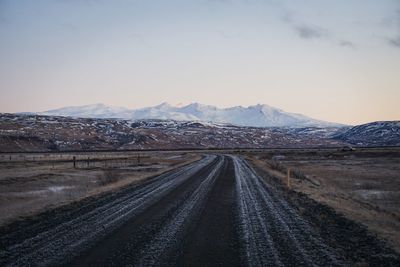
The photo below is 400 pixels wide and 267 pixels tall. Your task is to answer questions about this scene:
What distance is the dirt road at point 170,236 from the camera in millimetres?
10048

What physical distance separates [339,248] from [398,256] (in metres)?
1.45

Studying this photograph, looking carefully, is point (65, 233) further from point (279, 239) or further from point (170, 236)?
point (279, 239)

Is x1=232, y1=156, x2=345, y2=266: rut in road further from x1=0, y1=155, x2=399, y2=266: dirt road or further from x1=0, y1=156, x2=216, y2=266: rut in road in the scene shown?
x1=0, y1=156, x2=216, y2=266: rut in road

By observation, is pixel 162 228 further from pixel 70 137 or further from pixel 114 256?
pixel 70 137

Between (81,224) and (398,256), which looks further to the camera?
(81,224)

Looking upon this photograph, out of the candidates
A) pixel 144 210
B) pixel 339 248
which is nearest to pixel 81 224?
pixel 144 210

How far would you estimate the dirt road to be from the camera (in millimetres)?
10048

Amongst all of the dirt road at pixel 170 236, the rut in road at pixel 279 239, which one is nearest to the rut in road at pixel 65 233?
the dirt road at pixel 170 236

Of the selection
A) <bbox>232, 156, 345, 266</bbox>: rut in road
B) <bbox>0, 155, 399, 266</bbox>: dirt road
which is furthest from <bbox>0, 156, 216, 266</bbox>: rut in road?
<bbox>232, 156, 345, 266</bbox>: rut in road

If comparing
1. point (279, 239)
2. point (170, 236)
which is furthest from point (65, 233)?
point (279, 239)

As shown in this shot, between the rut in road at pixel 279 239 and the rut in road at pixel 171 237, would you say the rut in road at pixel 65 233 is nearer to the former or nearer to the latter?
the rut in road at pixel 171 237

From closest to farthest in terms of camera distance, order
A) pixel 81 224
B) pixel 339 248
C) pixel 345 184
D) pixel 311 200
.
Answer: pixel 339 248 → pixel 81 224 → pixel 311 200 → pixel 345 184

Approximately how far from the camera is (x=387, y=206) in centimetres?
2323

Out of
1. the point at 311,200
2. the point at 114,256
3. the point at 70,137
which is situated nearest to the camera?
the point at 114,256
